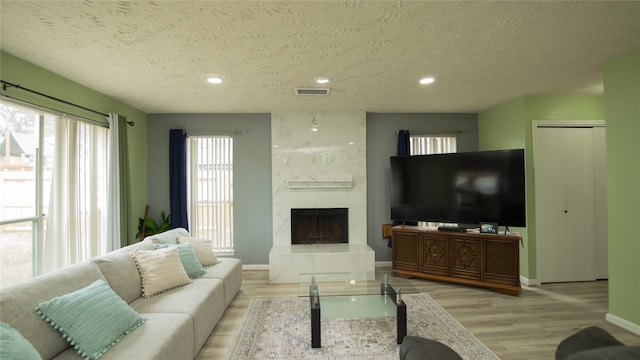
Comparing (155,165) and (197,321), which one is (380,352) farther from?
(155,165)

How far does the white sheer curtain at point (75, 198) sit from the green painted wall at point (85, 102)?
0.25 metres

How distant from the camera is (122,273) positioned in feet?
7.86

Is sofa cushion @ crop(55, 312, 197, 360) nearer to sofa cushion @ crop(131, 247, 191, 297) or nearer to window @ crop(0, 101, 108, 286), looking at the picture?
sofa cushion @ crop(131, 247, 191, 297)

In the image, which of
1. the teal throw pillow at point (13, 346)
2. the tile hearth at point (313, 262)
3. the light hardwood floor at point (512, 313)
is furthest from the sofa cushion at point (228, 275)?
the teal throw pillow at point (13, 346)

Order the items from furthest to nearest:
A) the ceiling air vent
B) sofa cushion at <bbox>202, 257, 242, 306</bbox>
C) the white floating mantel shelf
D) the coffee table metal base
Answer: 1. the white floating mantel shelf
2. the ceiling air vent
3. sofa cushion at <bbox>202, 257, 242, 306</bbox>
4. the coffee table metal base

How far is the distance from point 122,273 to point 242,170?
8.46ft

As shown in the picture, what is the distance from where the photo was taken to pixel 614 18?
2.04 m

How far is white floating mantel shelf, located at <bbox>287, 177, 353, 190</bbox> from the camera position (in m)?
4.70

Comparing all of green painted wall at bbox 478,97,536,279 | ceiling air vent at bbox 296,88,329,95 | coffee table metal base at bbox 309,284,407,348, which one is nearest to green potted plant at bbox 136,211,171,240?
ceiling air vent at bbox 296,88,329,95

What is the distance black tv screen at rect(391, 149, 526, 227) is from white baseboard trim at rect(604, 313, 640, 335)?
1152 millimetres

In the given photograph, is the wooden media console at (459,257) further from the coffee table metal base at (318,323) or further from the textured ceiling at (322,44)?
the textured ceiling at (322,44)

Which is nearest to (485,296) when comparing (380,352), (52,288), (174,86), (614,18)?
(380,352)

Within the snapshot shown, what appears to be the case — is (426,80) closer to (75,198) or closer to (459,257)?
(459,257)

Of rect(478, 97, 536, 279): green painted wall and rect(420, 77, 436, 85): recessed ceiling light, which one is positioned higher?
rect(420, 77, 436, 85): recessed ceiling light
